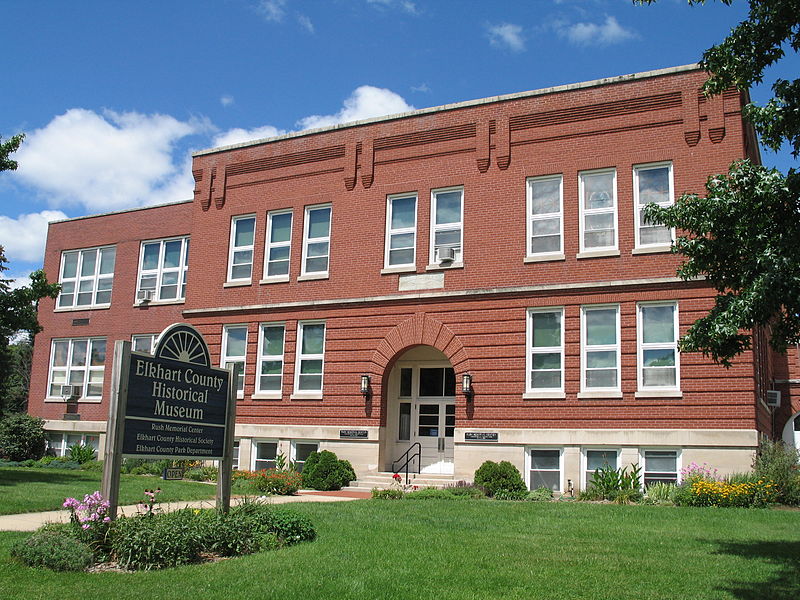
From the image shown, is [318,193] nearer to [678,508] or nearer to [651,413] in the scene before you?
[651,413]

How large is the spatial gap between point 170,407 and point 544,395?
42.2 feet

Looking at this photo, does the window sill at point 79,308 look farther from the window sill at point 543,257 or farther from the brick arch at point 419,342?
the window sill at point 543,257

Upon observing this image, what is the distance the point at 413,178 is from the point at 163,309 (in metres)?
11.8

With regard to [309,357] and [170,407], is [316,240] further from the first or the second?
[170,407]

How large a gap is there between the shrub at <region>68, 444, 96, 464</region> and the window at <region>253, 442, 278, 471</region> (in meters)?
8.22

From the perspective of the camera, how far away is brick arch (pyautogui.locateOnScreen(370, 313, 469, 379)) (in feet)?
75.8

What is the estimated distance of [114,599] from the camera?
800 cm

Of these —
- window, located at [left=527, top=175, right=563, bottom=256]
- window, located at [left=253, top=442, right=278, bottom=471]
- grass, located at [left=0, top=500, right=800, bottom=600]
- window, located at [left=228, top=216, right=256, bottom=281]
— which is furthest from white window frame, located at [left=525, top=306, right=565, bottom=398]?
window, located at [left=228, top=216, right=256, bottom=281]

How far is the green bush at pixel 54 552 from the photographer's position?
30.6ft

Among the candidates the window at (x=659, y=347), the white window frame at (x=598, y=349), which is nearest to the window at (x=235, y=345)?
the white window frame at (x=598, y=349)

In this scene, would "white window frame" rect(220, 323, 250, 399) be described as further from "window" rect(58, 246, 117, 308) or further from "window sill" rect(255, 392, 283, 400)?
"window" rect(58, 246, 117, 308)

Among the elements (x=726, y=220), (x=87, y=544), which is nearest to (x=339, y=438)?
(x=87, y=544)

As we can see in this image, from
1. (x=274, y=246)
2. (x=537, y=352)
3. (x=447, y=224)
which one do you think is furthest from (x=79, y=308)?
(x=537, y=352)

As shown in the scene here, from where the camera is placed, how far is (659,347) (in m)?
20.8
